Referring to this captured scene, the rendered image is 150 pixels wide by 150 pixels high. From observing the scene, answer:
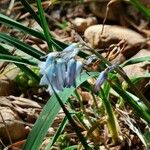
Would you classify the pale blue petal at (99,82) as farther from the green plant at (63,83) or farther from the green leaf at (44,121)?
the green leaf at (44,121)

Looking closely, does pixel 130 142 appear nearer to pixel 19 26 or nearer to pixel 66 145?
pixel 66 145

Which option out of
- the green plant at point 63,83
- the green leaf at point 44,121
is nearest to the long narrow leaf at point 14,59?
the green plant at point 63,83

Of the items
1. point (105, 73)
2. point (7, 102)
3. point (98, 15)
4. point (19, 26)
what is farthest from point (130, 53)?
point (105, 73)

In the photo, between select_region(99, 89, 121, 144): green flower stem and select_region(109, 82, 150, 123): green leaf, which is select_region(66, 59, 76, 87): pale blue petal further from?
select_region(99, 89, 121, 144): green flower stem

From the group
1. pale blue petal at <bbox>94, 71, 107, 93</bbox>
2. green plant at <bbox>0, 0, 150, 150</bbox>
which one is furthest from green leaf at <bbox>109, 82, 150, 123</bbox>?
pale blue petal at <bbox>94, 71, 107, 93</bbox>

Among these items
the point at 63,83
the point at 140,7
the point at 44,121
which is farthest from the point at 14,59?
the point at 140,7

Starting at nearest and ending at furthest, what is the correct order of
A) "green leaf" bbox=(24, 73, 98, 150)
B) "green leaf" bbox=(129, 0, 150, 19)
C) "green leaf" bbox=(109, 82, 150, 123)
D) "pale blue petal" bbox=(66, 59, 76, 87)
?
"pale blue petal" bbox=(66, 59, 76, 87) → "green leaf" bbox=(24, 73, 98, 150) → "green leaf" bbox=(109, 82, 150, 123) → "green leaf" bbox=(129, 0, 150, 19)

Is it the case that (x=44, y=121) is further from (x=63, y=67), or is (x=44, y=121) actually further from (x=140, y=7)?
(x=140, y=7)
